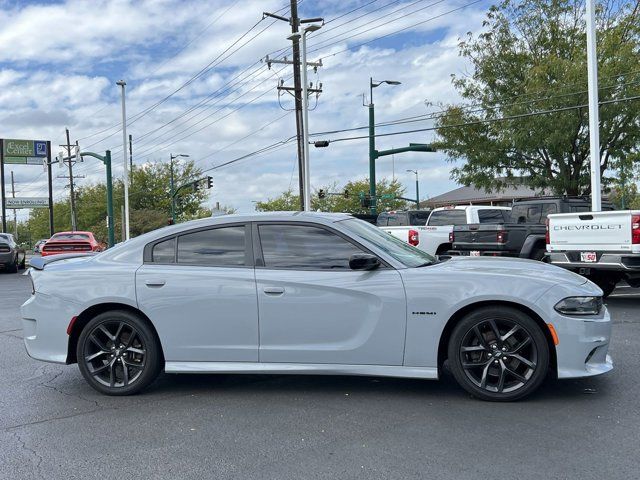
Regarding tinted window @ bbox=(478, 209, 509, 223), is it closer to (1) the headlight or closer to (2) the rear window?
(1) the headlight

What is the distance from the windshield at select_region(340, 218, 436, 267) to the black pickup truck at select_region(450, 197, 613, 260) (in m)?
6.96

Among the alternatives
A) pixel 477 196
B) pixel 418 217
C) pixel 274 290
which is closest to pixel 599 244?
pixel 274 290

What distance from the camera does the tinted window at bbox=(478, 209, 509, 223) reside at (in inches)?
637

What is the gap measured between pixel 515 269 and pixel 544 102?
52.7ft

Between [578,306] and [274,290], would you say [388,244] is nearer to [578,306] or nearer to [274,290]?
[274,290]

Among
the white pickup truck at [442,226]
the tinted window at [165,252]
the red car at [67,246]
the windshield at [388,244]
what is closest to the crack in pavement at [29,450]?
the tinted window at [165,252]

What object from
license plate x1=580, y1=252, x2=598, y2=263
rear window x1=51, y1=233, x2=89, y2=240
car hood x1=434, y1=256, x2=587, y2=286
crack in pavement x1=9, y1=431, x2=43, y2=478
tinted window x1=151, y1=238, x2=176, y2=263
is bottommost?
crack in pavement x1=9, y1=431, x2=43, y2=478

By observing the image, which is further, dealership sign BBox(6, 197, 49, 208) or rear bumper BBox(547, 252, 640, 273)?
dealership sign BBox(6, 197, 49, 208)

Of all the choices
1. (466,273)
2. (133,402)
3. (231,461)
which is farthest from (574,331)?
(133,402)

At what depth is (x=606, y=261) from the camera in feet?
31.5

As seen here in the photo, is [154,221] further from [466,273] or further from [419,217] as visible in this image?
[466,273]

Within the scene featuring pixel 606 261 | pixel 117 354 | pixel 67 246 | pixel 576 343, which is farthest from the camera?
pixel 67 246

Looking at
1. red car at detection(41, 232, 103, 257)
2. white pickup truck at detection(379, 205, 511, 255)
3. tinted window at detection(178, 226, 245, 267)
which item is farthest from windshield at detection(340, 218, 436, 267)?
red car at detection(41, 232, 103, 257)

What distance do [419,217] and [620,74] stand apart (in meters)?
7.29
